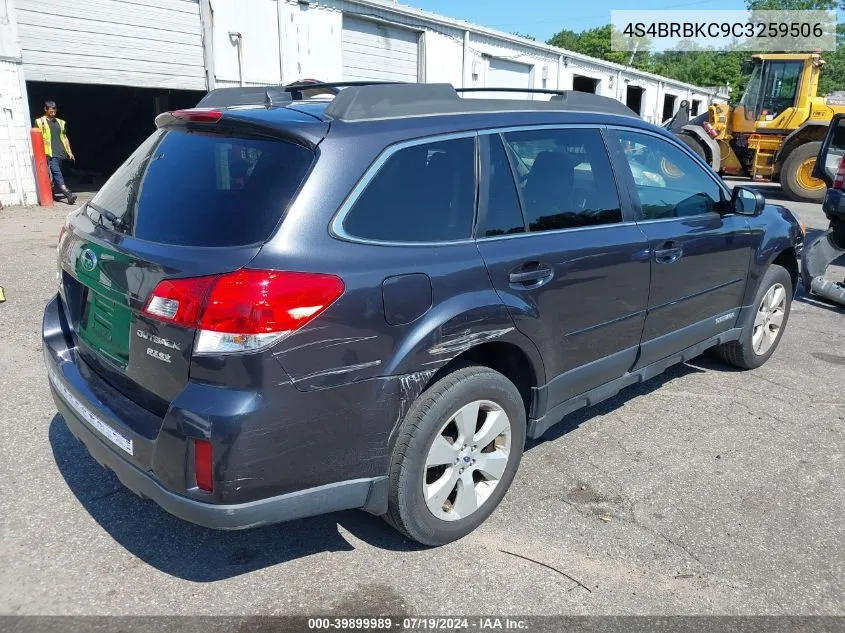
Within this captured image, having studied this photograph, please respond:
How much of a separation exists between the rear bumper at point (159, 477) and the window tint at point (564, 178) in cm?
147

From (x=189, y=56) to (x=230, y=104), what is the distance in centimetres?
1227

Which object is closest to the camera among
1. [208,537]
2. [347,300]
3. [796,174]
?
[347,300]

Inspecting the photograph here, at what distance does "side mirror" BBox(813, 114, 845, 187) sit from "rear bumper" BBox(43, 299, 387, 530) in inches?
280

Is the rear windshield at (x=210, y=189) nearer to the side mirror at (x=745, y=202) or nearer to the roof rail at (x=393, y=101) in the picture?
the roof rail at (x=393, y=101)

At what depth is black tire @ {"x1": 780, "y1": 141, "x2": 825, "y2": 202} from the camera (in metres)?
15.5

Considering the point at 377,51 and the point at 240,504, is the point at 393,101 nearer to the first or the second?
the point at 240,504

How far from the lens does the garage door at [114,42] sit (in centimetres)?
1201

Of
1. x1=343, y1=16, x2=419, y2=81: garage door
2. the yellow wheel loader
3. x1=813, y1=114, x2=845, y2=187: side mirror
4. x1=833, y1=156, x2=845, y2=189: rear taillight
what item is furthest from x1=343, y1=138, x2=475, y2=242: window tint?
the yellow wheel loader

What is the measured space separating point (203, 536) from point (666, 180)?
3247mm

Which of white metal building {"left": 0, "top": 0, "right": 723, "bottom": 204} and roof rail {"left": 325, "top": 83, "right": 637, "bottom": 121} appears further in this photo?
white metal building {"left": 0, "top": 0, "right": 723, "bottom": 204}

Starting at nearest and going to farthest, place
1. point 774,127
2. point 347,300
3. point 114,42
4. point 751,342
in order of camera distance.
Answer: point 347,300 → point 751,342 → point 114,42 → point 774,127

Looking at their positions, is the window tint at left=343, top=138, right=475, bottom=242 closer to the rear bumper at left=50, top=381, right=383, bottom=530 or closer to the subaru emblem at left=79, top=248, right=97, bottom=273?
the rear bumper at left=50, top=381, right=383, bottom=530

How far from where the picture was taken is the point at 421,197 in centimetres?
274

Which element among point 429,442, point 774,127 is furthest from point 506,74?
point 429,442
